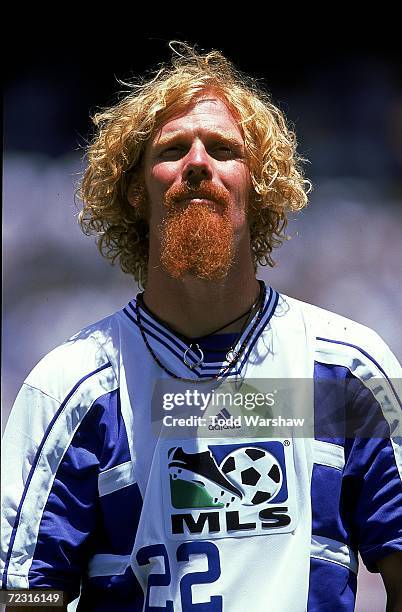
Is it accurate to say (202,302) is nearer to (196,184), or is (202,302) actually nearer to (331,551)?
(196,184)

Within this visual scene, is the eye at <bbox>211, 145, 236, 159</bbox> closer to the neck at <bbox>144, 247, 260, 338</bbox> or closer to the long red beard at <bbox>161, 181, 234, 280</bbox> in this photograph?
the long red beard at <bbox>161, 181, 234, 280</bbox>

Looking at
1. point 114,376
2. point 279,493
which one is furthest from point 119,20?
point 279,493

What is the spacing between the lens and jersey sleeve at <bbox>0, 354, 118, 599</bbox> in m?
1.73

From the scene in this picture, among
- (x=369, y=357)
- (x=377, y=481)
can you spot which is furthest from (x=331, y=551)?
(x=369, y=357)

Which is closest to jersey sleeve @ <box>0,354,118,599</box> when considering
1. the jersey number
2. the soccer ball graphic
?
the jersey number

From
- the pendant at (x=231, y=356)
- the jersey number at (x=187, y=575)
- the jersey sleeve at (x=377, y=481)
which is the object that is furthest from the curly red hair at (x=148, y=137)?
the jersey number at (x=187, y=575)

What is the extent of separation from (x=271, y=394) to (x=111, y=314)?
358mm

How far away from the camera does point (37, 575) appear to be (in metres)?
1.72

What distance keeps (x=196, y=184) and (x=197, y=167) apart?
0.10 feet

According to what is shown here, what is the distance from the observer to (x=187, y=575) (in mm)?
1687

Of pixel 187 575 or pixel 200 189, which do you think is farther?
pixel 200 189

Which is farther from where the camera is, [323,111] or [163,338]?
[323,111]

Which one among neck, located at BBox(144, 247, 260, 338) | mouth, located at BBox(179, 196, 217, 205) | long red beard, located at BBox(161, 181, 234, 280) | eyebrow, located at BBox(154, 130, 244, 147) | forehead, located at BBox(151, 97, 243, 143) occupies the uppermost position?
forehead, located at BBox(151, 97, 243, 143)

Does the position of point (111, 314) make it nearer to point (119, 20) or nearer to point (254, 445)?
point (254, 445)
